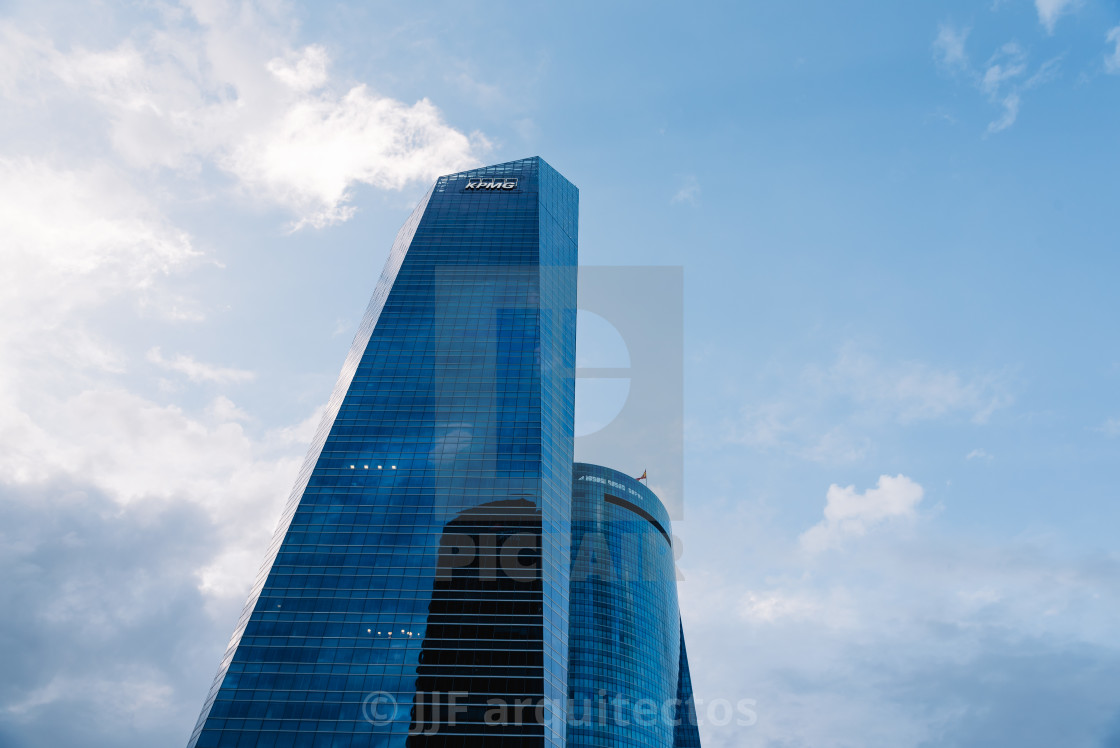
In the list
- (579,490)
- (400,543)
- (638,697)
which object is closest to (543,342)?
(400,543)

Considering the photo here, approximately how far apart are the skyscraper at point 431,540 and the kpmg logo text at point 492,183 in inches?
1015

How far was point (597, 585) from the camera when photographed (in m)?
172

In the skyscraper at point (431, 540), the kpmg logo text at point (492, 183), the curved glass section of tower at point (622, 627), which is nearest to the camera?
the skyscraper at point (431, 540)

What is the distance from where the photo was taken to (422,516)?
113 metres

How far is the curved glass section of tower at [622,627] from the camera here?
504ft

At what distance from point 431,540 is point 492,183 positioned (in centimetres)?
10044

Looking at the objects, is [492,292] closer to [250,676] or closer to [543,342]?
[543,342]

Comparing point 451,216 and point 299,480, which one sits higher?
point 451,216

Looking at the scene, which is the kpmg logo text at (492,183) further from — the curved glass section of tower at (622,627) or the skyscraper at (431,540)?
the curved glass section of tower at (622,627)

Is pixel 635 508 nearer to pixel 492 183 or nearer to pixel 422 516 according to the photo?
pixel 492 183

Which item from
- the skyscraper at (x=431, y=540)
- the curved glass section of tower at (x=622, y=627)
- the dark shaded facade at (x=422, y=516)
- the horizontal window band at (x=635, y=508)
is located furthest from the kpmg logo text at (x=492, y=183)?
the horizontal window band at (x=635, y=508)

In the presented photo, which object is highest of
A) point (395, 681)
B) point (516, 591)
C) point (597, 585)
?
point (597, 585)

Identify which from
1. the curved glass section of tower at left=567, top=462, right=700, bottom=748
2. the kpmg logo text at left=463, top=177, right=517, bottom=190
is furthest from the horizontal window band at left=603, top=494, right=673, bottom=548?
the kpmg logo text at left=463, top=177, right=517, bottom=190

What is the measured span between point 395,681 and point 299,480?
43678 mm
